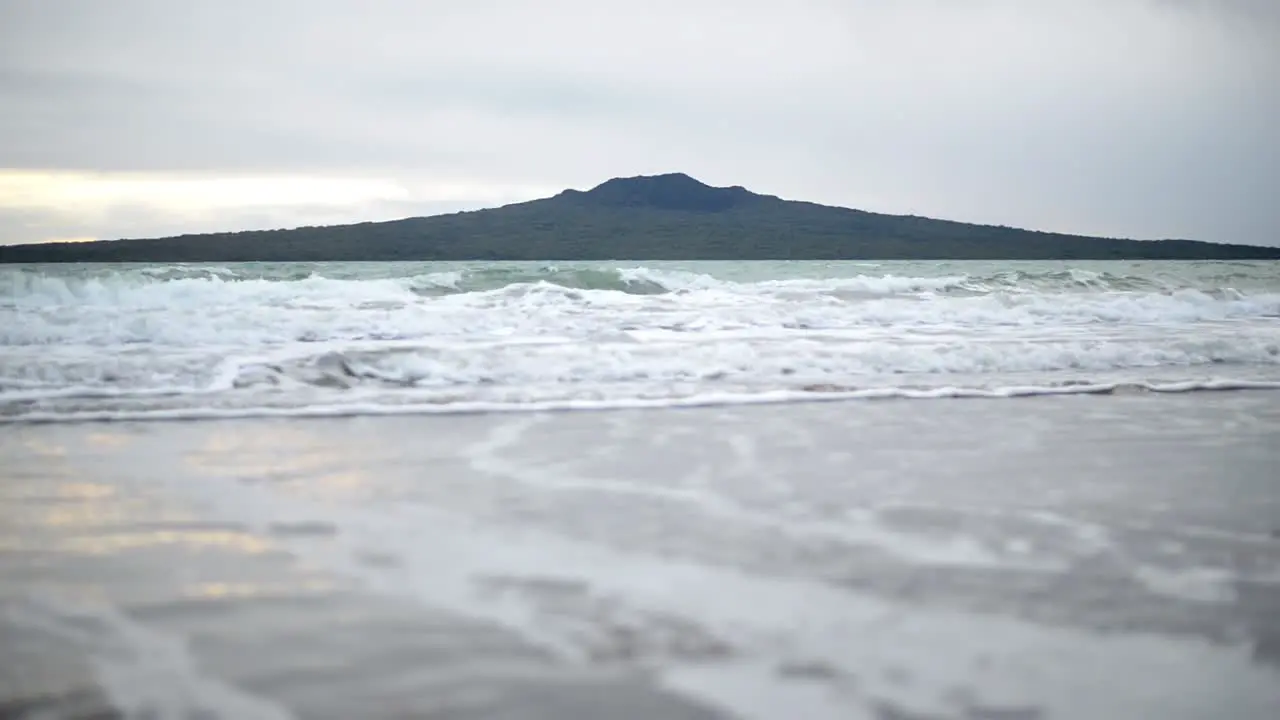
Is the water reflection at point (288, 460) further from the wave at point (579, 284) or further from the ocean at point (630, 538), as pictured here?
the wave at point (579, 284)

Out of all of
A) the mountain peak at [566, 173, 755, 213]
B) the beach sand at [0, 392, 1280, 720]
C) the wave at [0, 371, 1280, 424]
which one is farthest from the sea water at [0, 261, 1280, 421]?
the mountain peak at [566, 173, 755, 213]

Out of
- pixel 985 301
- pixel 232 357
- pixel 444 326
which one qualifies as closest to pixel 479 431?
pixel 232 357

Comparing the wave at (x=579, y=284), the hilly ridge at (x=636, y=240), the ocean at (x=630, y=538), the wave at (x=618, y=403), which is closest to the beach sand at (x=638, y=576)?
the ocean at (x=630, y=538)

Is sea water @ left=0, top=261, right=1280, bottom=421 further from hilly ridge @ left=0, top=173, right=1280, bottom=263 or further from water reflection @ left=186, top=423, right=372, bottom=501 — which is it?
hilly ridge @ left=0, top=173, right=1280, bottom=263

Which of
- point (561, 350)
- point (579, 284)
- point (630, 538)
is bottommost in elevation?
point (630, 538)

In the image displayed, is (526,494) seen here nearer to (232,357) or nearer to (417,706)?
(417,706)

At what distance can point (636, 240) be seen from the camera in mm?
45844

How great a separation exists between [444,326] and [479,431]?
448 centimetres

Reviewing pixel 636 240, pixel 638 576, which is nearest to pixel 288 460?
pixel 638 576

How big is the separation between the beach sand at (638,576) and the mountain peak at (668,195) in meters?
54.1

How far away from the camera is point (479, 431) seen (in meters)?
4.39

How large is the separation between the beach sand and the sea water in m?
1.21

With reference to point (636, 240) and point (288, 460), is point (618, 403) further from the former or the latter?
point (636, 240)

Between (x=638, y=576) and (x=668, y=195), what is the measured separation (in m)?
61.2
